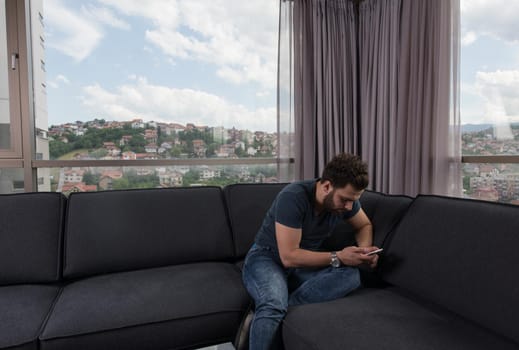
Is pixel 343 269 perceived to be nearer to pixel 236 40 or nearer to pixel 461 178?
pixel 461 178

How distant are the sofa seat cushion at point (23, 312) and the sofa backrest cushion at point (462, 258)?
1438 mm

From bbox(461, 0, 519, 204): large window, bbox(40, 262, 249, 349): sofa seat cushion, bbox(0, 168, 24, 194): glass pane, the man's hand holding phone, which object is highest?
bbox(461, 0, 519, 204): large window

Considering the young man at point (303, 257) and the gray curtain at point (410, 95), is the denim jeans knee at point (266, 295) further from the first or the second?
the gray curtain at point (410, 95)

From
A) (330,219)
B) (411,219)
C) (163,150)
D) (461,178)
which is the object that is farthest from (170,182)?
(461,178)

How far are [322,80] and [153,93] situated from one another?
1.43 metres

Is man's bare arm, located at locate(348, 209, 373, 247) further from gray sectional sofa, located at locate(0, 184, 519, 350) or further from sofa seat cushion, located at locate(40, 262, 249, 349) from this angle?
sofa seat cushion, located at locate(40, 262, 249, 349)

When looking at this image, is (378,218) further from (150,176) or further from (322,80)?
(150,176)

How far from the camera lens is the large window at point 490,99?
2.10 metres

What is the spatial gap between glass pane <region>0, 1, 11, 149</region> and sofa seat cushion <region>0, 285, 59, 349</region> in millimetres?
1286

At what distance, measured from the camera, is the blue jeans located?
1308 mm

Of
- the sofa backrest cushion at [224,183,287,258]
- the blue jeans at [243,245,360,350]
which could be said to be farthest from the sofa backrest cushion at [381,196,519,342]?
the sofa backrest cushion at [224,183,287,258]

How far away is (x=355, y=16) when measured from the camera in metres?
3.02

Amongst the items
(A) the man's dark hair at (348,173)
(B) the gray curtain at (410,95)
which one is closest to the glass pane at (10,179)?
(A) the man's dark hair at (348,173)

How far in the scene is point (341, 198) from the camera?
1.49m
